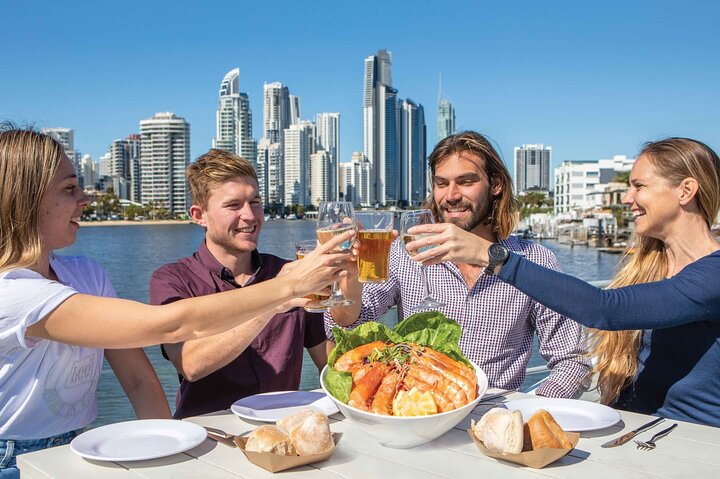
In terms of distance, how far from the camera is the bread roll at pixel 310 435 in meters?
1.64

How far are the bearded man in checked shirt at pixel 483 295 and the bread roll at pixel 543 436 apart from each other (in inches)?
50.2

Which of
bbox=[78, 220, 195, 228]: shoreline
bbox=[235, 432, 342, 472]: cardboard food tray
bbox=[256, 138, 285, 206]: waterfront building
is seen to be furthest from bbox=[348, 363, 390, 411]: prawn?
bbox=[256, 138, 285, 206]: waterfront building

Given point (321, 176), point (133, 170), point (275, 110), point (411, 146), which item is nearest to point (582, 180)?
point (321, 176)

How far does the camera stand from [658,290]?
2238mm

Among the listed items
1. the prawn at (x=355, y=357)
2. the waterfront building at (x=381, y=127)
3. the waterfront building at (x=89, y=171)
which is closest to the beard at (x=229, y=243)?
the prawn at (x=355, y=357)

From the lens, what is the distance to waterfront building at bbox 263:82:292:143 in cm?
17662

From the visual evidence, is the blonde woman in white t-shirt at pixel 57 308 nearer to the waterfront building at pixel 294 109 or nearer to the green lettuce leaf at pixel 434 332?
the green lettuce leaf at pixel 434 332

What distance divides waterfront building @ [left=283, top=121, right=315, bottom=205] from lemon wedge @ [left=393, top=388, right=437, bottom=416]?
14028 cm

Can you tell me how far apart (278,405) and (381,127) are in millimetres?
172142

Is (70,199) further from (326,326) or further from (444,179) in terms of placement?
(444,179)

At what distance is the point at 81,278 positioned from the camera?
2590 mm

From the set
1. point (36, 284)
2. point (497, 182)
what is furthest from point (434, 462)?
point (497, 182)

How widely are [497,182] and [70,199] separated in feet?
6.68

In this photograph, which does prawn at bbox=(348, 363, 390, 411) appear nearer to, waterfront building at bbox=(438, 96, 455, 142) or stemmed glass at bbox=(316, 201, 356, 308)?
stemmed glass at bbox=(316, 201, 356, 308)
